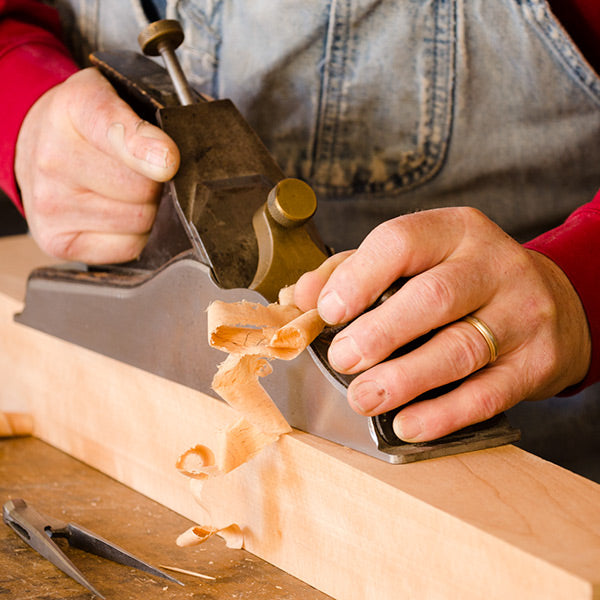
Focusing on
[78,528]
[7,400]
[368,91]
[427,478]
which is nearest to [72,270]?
[7,400]

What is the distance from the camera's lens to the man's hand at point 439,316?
0.71 metres

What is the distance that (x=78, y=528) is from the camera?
797mm

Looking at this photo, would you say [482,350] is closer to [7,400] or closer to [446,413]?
[446,413]

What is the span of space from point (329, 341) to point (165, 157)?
35 centimetres

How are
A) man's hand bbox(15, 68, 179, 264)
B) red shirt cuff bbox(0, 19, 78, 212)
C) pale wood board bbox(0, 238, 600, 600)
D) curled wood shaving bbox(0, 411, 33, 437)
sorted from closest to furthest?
pale wood board bbox(0, 238, 600, 600), man's hand bbox(15, 68, 179, 264), curled wood shaving bbox(0, 411, 33, 437), red shirt cuff bbox(0, 19, 78, 212)

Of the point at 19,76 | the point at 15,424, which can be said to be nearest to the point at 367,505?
→ the point at 15,424

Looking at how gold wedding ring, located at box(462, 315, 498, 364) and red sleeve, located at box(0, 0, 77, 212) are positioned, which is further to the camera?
red sleeve, located at box(0, 0, 77, 212)

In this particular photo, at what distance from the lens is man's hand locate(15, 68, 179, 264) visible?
1011 mm

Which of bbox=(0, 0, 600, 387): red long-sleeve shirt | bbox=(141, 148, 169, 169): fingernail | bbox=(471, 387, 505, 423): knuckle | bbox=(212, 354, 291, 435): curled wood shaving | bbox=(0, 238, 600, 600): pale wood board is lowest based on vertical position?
bbox=(0, 238, 600, 600): pale wood board

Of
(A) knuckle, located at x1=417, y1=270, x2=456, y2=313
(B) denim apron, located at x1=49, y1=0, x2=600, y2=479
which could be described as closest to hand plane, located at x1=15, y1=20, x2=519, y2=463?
(A) knuckle, located at x1=417, y1=270, x2=456, y2=313

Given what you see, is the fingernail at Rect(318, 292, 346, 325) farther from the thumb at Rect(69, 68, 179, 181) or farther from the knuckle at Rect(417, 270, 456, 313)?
the thumb at Rect(69, 68, 179, 181)

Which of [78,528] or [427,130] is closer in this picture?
[78,528]

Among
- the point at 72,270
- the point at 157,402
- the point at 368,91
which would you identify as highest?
the point at 368,91

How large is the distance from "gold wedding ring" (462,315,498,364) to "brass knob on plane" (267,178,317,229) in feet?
0.79
